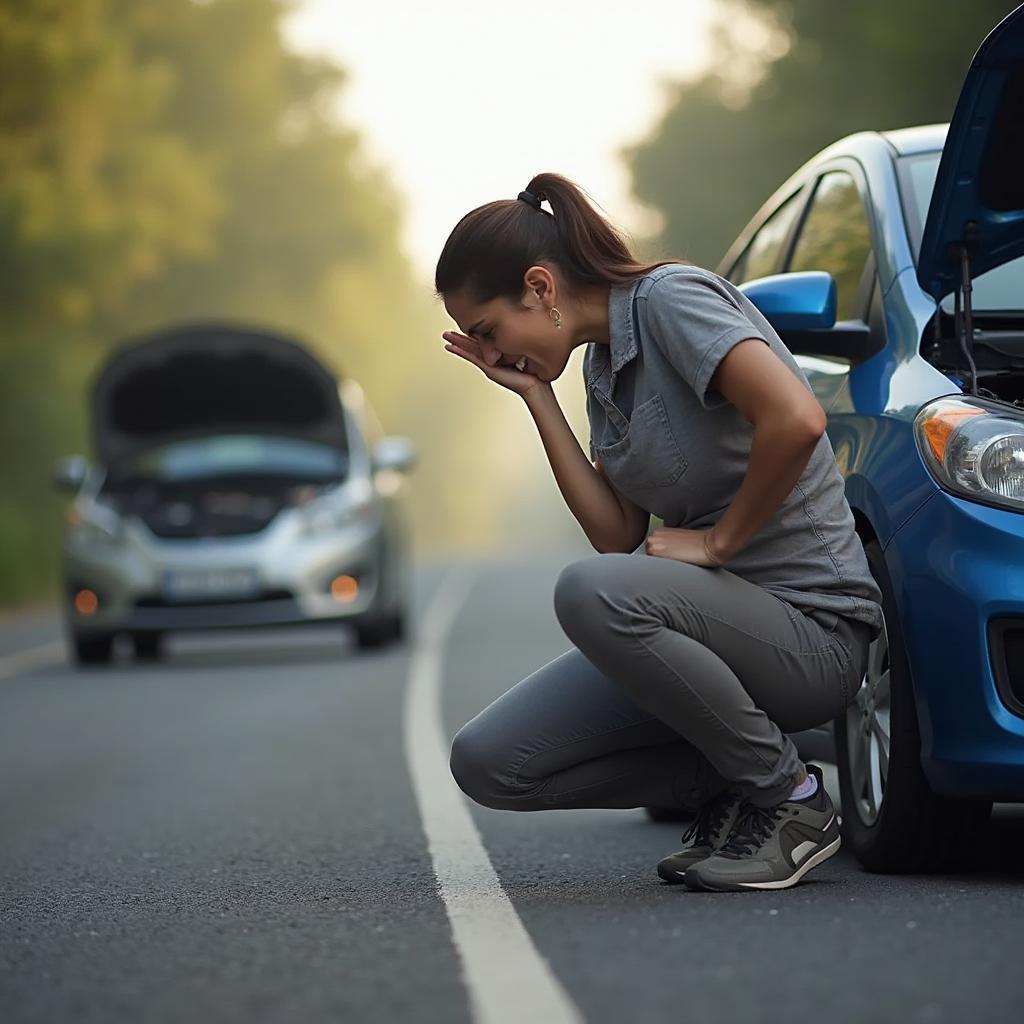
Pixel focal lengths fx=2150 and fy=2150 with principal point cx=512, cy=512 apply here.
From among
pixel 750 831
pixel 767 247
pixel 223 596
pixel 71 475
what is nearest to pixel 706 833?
pixel 750 831

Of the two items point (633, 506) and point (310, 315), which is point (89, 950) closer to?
point (633, 506)

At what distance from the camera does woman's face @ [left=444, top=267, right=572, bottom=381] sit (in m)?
4.36

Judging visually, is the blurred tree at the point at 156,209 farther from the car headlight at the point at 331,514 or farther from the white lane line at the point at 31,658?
the car headlight at the point at 331,514

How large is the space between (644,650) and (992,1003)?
48.4 inches

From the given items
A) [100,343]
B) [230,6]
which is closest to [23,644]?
[100,343]

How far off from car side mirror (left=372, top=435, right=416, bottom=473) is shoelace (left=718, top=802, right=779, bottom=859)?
31.4 ft

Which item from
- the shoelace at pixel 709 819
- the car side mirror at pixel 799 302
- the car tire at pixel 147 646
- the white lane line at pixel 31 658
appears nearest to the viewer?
the shoelace at pixel 709 819

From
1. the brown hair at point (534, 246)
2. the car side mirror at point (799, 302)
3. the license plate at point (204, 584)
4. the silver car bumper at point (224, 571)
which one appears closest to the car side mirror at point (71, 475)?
the silver car bumper at point (224, 571)

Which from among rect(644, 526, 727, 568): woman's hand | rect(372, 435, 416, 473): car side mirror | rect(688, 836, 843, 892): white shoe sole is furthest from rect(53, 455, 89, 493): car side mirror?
rect(688, 836, 843, 892): white shoe sole

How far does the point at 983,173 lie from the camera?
446cm

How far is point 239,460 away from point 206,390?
0.97 metres

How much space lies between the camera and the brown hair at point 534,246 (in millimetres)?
4328

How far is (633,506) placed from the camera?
4.68 meters

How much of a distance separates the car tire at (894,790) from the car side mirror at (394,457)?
9.21 meters
